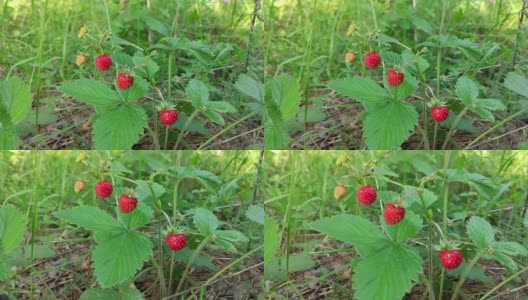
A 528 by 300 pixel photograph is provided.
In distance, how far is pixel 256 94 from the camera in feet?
6.69

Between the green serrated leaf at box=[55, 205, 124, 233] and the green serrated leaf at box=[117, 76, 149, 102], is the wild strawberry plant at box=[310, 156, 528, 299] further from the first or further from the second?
the green serrated leaf at box=[117, 76, 149, 102]

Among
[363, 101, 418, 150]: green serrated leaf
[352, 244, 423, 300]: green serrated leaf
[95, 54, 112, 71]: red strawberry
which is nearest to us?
[352, 244, 423, 300]: green serrated leaf

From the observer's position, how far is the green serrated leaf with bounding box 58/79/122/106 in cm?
190

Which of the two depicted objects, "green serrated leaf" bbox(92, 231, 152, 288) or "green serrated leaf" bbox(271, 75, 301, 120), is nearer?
"green serrated leaf" bbox(92, 231, 152, 288)

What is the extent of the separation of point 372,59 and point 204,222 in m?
Answer: 0.64

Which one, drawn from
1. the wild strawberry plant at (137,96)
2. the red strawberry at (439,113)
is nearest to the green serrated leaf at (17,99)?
the wild strawberry plant at (137,96)

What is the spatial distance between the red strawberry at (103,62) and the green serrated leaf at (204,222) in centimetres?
47

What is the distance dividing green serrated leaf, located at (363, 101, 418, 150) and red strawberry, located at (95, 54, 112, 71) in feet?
2.34

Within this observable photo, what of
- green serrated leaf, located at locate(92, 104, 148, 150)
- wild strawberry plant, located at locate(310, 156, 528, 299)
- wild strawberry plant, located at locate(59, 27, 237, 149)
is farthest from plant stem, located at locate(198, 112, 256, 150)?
wild strawberry plant, located at locate(310, 156, 528, 299)

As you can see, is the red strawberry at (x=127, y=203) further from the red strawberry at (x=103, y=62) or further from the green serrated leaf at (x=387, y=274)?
the green serrated leaf at (x=387, y=274)

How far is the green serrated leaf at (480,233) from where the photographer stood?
1750 millimetres

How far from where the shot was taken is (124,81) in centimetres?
191

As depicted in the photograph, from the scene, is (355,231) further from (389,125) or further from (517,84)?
(517,84)

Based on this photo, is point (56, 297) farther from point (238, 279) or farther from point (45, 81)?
point (45, 81)
